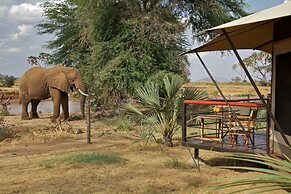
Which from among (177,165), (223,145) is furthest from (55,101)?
(223,145)

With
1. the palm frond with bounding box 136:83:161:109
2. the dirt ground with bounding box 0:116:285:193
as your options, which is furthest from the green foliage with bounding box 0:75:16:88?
the palm frond with bounding box 136:83:161:109

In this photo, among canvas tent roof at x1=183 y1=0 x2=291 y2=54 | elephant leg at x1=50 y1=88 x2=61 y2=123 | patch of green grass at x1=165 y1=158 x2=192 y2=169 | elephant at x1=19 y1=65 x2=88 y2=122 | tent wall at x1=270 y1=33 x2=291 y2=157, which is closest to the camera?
canvas tent roof at x1=183 y1=0 x2=291 y2=54

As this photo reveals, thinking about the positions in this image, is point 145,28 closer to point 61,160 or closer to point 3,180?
point 61,160

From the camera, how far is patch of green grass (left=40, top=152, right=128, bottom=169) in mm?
8102

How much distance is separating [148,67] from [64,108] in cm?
410

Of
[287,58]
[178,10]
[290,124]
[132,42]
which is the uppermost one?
[178,10]

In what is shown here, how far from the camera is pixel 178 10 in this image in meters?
17.8

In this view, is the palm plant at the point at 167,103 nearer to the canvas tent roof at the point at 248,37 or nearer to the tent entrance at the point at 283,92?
the canvas tent roof at the point at 248,37

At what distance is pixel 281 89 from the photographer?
23.7 ft

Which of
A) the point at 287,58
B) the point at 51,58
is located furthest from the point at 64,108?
the point at 287,58

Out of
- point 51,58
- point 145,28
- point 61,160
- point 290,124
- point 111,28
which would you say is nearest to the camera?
point 290,124

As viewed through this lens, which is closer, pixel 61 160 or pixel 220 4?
pixel 61 160

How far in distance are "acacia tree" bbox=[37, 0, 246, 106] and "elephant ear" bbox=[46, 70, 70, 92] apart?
1.42 meters

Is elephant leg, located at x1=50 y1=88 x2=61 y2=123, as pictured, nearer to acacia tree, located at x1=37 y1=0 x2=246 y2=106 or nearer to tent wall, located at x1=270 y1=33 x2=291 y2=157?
acacia tree, located at x1=37 y1=0 x2=246 y2=106
